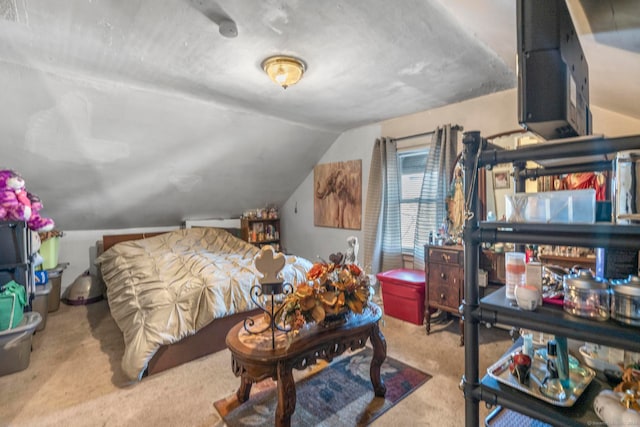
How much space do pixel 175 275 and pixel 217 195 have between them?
1925mm

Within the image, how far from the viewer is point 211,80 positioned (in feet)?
8.29

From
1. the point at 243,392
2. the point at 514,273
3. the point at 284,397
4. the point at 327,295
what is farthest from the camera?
the point at 243,392

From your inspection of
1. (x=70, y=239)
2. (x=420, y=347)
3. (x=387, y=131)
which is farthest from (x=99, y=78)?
(x=420, y=347)

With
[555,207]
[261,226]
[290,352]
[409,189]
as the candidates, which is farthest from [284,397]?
[261,226]

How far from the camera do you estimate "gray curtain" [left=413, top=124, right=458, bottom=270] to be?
10.5 ft

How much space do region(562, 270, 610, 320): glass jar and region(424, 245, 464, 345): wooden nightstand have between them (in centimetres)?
191

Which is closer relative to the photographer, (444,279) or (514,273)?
(514,273)

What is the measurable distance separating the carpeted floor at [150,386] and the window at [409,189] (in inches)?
48.5

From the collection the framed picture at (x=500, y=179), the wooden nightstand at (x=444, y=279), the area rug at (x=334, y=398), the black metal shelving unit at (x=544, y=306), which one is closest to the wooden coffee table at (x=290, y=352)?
the area rug at (x=334, y=398)

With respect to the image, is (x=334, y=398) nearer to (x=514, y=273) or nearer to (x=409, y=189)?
(x=514, y=273)

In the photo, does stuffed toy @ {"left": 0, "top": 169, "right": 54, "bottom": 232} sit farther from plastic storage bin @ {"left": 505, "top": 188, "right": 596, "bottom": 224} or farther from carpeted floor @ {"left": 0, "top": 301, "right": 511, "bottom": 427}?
plastic storage bin @ {"left": 505, "top": 188, "right": 596, "bottom": 224}

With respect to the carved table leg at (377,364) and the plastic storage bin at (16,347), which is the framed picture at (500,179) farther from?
the plastic storage bin at (16,347)

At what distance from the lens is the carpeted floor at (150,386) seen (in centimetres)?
177

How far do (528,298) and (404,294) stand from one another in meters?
2.39
